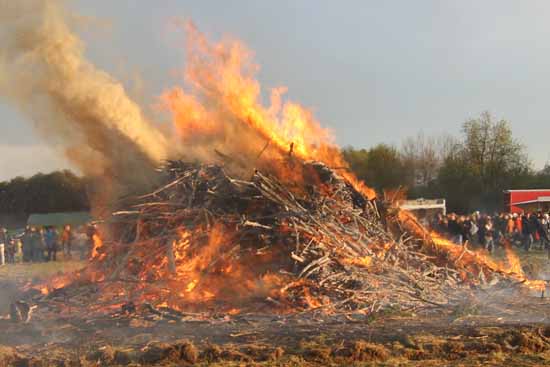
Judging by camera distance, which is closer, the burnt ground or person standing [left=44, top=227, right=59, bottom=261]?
the burnt ground

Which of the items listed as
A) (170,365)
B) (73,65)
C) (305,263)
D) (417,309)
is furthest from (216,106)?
(170,365)

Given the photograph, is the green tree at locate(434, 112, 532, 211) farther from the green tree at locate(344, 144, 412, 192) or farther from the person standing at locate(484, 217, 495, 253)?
the person standing at locate(484, 217, 495, 253)

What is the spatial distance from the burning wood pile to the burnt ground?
55 centimetres

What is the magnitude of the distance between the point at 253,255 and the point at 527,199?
29.1 m

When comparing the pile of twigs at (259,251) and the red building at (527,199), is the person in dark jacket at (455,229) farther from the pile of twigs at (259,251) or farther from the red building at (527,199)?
the red building at (527,199)

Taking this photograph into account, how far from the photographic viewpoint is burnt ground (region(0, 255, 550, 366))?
23.0 feet

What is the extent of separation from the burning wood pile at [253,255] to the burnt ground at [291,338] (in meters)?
0.55

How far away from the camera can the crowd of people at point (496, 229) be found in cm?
2053

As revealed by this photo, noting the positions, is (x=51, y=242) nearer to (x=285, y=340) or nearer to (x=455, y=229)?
(x=455, y=229)

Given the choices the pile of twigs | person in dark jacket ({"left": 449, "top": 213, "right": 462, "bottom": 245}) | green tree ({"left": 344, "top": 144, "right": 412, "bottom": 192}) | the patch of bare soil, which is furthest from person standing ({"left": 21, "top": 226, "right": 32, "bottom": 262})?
green tree ({"left": 344, "top": 144, "right": 412, "bottom": 192})

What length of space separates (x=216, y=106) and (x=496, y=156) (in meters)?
33.9

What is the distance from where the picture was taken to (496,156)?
42.3 metres

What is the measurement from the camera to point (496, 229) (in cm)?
2202

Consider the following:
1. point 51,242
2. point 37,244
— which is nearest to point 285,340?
point 51,242
